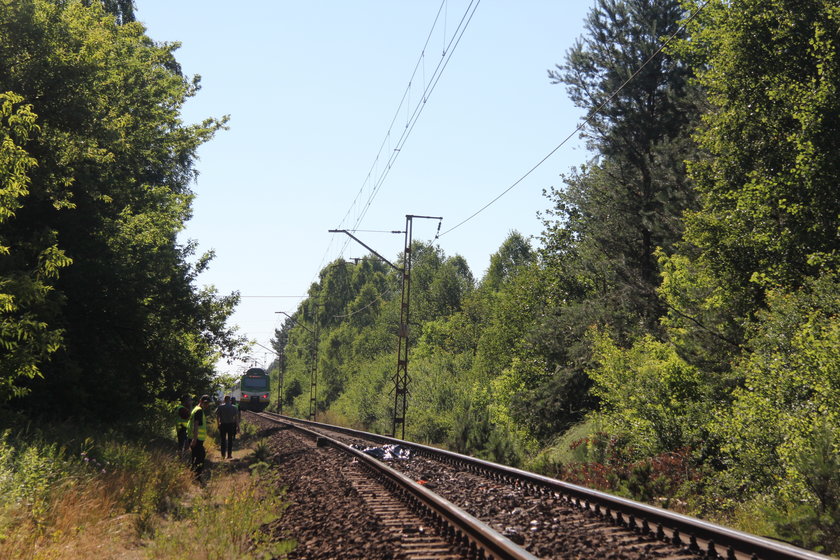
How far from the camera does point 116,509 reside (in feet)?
35.9

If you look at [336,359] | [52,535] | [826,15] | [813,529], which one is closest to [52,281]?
[52,535]

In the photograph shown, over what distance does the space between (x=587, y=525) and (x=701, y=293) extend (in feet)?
37.9

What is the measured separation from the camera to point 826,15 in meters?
16.1

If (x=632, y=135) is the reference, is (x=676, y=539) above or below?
below

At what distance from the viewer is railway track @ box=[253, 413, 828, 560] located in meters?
6.91

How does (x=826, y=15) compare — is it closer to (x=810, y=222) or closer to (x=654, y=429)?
(x=810, y=222)

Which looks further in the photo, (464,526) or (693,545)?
(464,526)

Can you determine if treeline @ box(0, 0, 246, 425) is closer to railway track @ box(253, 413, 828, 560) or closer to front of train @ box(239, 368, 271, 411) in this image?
railway track @ box(253, 413, 828, 560)

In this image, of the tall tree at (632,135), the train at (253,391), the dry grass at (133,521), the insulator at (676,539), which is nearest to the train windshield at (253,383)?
the train at (253,391)

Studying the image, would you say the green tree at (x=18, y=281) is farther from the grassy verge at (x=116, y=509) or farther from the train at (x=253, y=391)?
the train at (x=253, y=391)

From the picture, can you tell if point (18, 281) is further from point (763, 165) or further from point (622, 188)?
point (622, 188)

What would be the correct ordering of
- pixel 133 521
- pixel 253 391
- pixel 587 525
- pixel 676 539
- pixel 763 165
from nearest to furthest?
1. pixel 676 539
2. pixel 587 525
3. pixel 133 521
4. pixel 763 165
5. pixel 253 391

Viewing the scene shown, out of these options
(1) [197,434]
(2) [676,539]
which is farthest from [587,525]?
(1) [197,434]

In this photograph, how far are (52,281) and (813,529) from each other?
1695 centimetres
